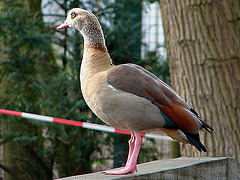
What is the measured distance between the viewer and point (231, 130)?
298 centimetres

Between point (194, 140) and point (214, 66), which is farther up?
point (214, 66)

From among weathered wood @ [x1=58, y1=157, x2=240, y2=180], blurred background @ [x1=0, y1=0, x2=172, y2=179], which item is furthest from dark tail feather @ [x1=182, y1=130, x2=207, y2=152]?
blurred background @ [x1=0, y1=0, x2=172, y2=179]

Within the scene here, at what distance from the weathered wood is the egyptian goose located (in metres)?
0.09

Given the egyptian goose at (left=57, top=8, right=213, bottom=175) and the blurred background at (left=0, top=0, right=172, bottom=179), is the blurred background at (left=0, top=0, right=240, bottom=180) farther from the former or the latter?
the egyptian goose at (left=57, top=8, right=213, bottom=175)

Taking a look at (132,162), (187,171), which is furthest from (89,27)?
(187,171)

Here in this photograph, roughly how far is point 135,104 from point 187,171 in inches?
24.7

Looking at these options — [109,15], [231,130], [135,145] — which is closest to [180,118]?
[135,145]

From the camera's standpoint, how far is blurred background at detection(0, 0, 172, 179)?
14.1 ft

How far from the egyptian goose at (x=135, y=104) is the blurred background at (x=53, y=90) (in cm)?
225

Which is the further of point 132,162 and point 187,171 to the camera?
point 187,171

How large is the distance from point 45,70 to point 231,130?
2.95m

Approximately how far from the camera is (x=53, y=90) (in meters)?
4.31

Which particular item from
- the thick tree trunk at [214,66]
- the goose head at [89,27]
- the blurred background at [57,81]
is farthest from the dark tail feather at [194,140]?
the blurred background at [57,81]

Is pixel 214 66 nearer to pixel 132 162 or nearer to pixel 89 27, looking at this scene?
pixel 89 27
